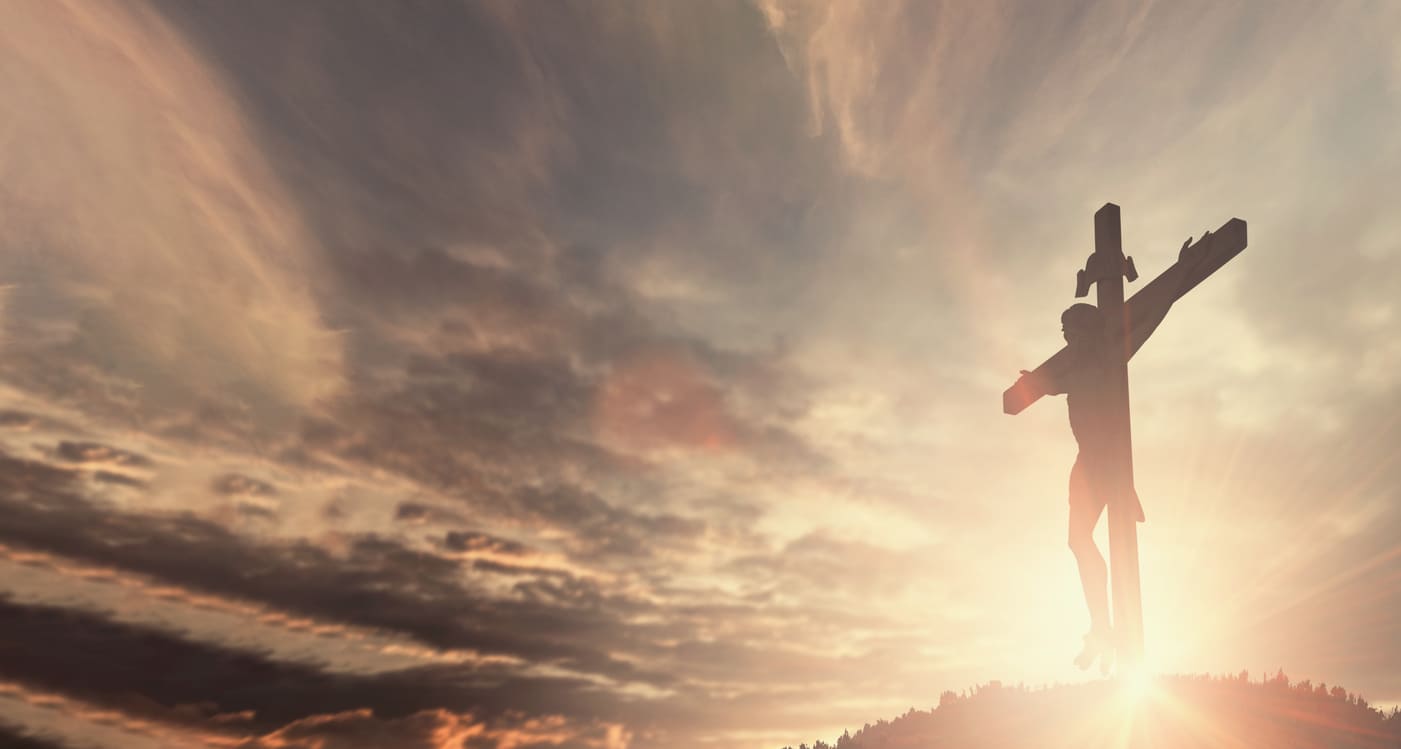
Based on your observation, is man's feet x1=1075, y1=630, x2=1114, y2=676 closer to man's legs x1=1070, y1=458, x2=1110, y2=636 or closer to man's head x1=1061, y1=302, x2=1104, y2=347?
man's legs x1=1070, y1=458, x2=1110, y2=636

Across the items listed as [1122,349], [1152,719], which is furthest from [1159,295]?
[1152,719]

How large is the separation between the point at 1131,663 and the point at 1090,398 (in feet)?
10.6

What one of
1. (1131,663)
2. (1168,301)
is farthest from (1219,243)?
(1131,663)

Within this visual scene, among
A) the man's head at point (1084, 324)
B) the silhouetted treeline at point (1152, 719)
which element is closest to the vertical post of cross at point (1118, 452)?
the man's head at point (1084, 324)

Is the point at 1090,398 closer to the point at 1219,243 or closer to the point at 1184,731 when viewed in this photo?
the point at 1219,243

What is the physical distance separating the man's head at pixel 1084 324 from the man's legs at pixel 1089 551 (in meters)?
1.65

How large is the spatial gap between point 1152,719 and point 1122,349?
4.72m

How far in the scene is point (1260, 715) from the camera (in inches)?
543

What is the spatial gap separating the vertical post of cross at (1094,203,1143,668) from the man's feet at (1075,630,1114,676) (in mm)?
248

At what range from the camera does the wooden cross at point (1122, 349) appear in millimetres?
12086

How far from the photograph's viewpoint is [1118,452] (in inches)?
492

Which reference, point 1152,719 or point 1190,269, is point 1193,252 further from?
point 1152,719

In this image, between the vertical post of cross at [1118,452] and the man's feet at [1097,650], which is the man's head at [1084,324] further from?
the man's feet at [1097,650]

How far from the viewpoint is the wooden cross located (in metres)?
12.1
